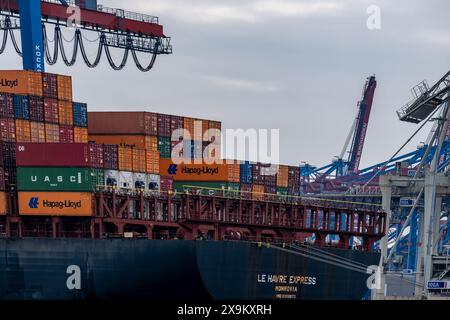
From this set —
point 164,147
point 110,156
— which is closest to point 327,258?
point 164,147

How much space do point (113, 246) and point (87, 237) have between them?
6.29 ft

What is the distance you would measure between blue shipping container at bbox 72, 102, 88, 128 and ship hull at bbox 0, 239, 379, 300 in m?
9.27

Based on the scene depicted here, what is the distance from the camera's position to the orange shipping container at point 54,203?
3204 inches

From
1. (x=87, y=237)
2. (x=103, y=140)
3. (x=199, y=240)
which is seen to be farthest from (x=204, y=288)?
(x=103, y=140)

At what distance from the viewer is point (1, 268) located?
82.8 m

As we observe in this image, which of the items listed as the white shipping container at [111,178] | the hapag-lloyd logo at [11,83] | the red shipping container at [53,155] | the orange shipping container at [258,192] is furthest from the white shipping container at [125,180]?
the orange shipping container at [258,192]

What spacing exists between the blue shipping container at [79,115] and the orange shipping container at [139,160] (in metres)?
4.22

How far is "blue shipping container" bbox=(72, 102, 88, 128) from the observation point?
87500 mm

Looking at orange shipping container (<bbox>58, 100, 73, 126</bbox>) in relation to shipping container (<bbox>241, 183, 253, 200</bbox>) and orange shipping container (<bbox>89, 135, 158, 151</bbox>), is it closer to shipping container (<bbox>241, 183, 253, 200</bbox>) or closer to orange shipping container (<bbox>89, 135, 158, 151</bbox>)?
orange shipping container (<bbox>89, 135, 158, 151</bbox>)

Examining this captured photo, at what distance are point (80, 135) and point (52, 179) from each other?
6772 mm

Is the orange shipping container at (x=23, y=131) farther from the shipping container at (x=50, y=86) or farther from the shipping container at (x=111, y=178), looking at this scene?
the shipping container at (x=111, y=178)

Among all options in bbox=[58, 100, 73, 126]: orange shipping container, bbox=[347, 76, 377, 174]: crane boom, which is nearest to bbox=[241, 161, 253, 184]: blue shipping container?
bbox=[58, 100, 73, 126]: orange shipping container

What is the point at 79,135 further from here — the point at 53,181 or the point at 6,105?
the point at 53,181

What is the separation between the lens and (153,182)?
88188 millimetres
